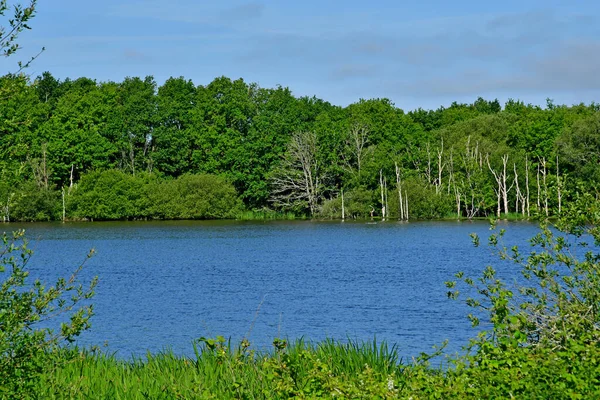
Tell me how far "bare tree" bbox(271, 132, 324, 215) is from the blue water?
45.3 ft

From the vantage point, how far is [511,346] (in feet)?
20.6

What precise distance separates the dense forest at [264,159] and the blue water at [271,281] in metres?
12.3

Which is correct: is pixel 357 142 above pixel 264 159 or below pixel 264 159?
above

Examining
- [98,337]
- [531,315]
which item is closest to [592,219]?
[531,315]

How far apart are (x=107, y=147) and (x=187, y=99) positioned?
10.4m

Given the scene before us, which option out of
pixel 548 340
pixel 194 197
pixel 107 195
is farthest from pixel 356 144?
pixel 548 340

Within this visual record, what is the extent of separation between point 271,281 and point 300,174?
4830cm

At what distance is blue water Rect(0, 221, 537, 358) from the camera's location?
2006 centimetres

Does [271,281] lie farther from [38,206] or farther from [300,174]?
[38,206]

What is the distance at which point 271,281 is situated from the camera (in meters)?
32.4

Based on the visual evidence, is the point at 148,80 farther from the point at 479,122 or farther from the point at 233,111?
the point at 479,122

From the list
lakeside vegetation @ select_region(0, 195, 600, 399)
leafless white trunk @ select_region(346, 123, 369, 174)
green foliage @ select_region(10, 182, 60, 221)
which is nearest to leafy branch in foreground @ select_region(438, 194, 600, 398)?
lakeside vegetation @ select_region(0, 195, 600, 399)

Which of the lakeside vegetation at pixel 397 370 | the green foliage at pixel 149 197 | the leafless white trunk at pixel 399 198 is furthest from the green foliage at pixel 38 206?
the lakeside vegetation at pixel 397 370

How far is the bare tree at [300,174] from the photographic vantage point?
8050 cm
